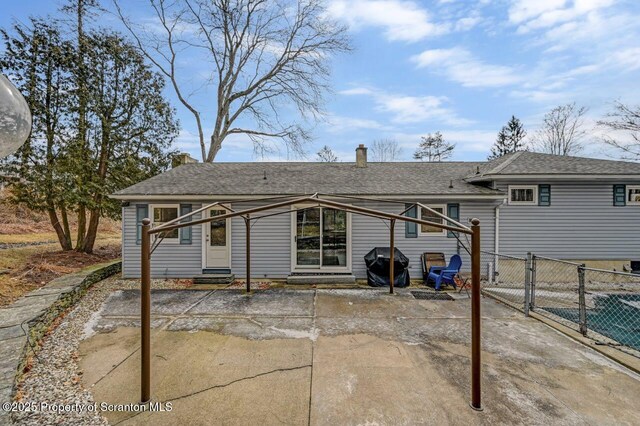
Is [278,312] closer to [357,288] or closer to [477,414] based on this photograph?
[357,288]

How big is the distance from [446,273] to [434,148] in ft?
66.1

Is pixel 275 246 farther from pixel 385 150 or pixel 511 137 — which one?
pixel 511 137

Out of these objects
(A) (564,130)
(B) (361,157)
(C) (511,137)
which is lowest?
(B) (361,157)

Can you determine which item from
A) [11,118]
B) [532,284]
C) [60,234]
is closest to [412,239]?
[532,284]

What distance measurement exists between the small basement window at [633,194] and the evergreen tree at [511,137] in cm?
2142

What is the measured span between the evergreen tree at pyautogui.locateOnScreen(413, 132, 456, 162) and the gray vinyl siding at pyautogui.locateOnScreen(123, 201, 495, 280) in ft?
58.4

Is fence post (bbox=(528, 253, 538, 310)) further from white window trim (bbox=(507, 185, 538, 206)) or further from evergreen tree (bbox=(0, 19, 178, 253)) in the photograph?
evergreen tree (bbox=(0, 19, 178, 253))

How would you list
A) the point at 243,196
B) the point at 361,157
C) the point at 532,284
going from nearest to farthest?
1. the point at 532,284
2. the point at 243,196
3. the point at 361,157

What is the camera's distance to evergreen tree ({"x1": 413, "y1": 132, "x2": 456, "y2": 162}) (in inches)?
983

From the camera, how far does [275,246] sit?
8594 millimetres

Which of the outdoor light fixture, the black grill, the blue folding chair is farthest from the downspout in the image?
the outdoor light fixture

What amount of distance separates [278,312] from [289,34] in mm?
15521

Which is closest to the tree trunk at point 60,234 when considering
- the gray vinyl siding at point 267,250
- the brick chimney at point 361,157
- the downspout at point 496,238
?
the gray vinyl siding at point 267,250

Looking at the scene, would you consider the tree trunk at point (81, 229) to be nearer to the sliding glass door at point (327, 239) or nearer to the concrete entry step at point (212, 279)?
the concrete entry step at point (212, 279)
